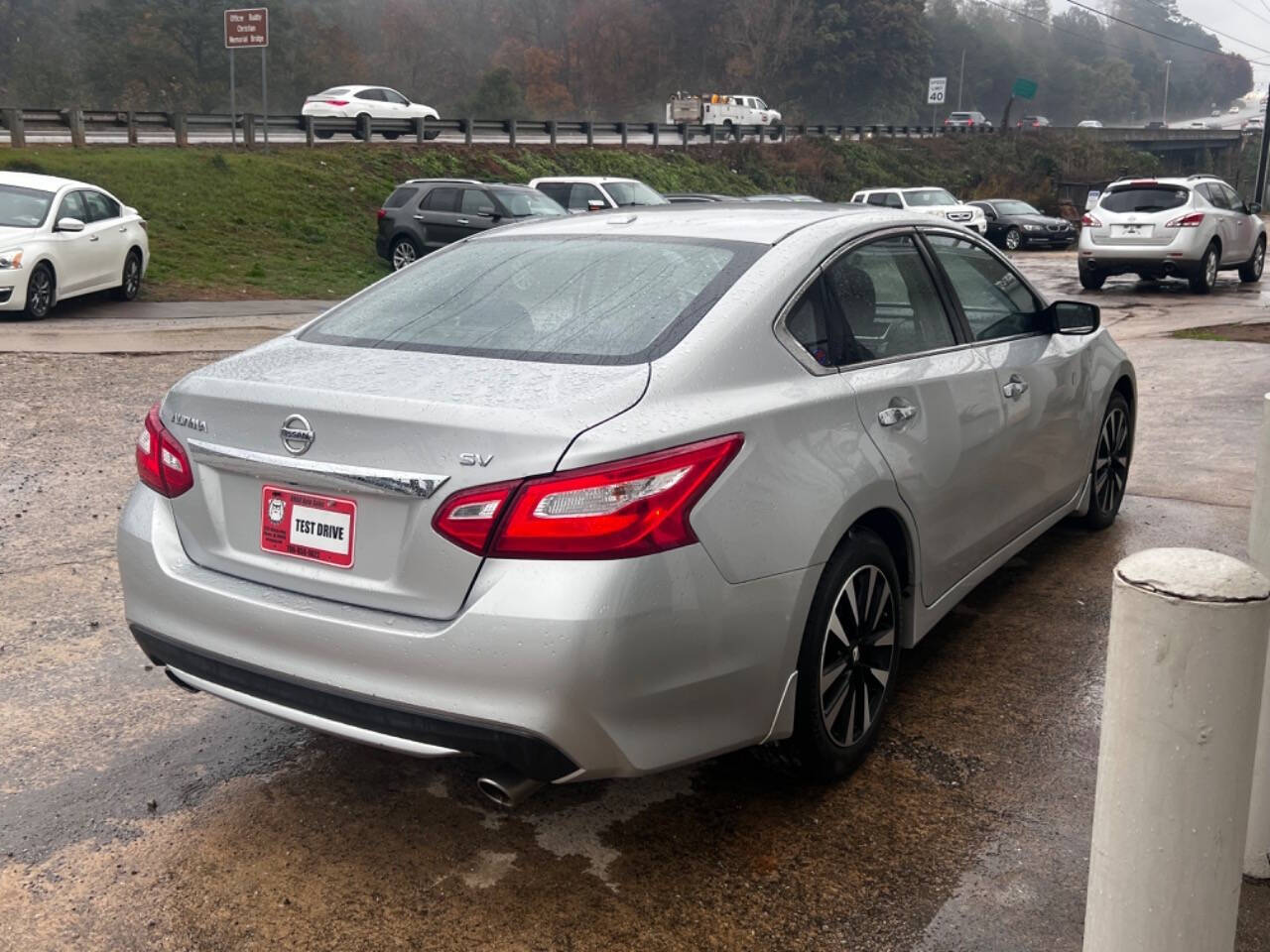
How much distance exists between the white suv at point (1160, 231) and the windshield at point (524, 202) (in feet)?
26.7


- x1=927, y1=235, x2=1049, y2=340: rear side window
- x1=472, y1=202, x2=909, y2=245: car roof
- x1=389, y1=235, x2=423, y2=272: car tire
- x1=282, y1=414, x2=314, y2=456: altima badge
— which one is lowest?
x1=389, y1=235, x2=423, y2=272: car tire

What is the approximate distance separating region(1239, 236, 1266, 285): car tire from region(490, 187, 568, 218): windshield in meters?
11.1

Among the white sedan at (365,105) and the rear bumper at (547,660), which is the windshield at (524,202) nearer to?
the white sedan at (365,105)

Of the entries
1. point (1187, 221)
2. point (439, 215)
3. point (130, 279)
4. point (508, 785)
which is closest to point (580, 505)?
point (508, 785)

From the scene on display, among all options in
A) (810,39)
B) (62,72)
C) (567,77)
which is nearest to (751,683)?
(62,72)

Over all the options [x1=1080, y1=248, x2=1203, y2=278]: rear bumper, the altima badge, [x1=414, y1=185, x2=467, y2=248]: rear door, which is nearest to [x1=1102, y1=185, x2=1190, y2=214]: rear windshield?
[x1=1080, y1=248, x2=1203, y2=278]: rear bumper

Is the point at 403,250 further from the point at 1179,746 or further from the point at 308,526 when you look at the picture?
the point at 1179,746

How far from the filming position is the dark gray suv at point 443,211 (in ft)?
65.9

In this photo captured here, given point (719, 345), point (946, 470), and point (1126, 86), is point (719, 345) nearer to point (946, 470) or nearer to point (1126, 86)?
point (946, 470)

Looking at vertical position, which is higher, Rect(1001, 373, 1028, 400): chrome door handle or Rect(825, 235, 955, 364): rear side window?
Rect(825, 235, 955, 364): rear side window

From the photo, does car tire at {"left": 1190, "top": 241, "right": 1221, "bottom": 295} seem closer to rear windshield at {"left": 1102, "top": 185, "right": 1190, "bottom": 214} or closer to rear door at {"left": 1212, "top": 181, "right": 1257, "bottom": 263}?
rear door at {"left": 1212, "top": 181, "right": 1257, "bottom": 263}

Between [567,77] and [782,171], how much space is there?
53011 millimetres

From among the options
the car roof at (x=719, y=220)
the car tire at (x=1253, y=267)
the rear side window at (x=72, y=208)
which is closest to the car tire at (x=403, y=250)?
the rear side window at (x=72, y=208)

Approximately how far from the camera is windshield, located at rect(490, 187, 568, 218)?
2000cm
